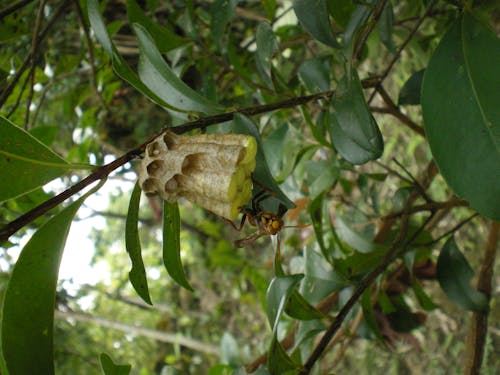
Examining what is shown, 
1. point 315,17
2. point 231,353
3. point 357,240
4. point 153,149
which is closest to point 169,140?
point 153,149

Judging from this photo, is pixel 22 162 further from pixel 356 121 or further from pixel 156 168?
pixel 356 121

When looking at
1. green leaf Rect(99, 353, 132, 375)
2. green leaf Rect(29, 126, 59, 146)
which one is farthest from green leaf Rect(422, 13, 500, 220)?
green leaf Rect(29, 126, 59, 146)

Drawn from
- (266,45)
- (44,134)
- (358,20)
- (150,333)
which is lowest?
(358,20)

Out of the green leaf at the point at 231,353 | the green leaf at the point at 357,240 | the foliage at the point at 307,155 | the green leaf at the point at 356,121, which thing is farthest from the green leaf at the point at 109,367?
the green leaf at the point at 231,353

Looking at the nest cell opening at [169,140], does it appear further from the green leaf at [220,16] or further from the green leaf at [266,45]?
the green leaf at [220,16]

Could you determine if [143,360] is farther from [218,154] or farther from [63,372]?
[218,154]
